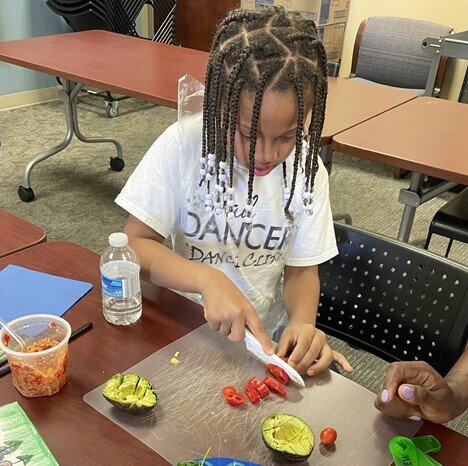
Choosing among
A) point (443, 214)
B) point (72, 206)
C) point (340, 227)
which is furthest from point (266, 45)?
point (72, 206)

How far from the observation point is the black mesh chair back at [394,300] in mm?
952

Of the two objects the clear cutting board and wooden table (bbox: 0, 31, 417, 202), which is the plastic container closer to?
the clear cutting board

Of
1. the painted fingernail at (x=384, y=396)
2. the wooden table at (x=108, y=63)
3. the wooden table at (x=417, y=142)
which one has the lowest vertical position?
the wooden table at (x=108, y=63)

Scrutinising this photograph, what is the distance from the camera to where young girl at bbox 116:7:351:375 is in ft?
2.62

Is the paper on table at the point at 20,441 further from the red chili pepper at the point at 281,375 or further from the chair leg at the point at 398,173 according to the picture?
the chair leg at the point at 398,173

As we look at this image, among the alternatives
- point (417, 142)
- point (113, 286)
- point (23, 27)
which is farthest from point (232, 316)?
point (23, 27)

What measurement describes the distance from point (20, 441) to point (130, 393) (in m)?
0.13

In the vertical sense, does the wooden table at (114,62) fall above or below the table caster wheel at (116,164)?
above

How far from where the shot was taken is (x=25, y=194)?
106 inches

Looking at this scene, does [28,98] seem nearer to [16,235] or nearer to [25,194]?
[25,194]

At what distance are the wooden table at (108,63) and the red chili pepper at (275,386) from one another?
131 centimetres

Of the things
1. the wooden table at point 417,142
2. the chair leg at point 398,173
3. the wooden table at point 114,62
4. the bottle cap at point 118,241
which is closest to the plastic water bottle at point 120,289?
the bottle cap at point 118,241

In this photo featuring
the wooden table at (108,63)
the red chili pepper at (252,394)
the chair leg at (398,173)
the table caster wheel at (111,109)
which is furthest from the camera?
the table caster wheel at (111,109)

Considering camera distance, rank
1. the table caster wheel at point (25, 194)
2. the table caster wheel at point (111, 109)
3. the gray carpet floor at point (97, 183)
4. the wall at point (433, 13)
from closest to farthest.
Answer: the gray carpet floor at point (97, 183), the table caster wheel at point (25, 194), the wall at point (433, 13), the table caster wheel at point (111, 109)
